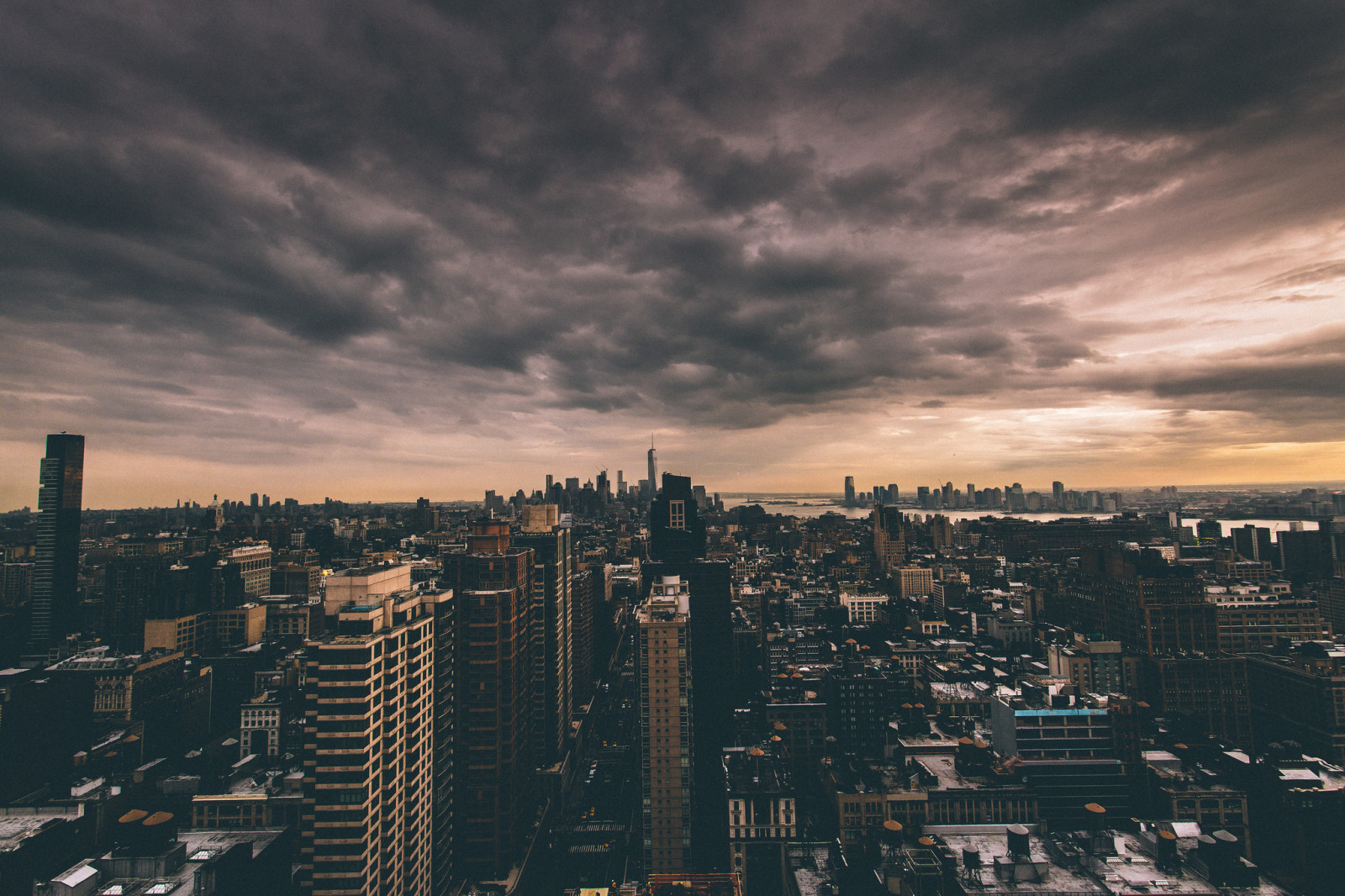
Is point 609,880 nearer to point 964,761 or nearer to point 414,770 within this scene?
point 414,770

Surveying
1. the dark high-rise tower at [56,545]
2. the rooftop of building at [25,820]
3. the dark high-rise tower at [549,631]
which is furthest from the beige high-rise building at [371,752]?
the dark high-rise tower at [56,545]

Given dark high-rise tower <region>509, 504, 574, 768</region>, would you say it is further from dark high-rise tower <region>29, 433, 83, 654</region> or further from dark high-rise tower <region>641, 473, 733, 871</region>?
dark high-rise tower <region>29, 433, 83, 654</region>

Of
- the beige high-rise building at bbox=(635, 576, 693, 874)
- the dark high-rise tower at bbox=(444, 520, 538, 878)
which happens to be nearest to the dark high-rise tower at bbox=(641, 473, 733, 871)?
the beige high-rise building at bbox=(635, 576, 693, 874)

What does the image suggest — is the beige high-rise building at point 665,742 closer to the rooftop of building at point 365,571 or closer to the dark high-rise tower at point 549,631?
the dark high-rise tower at point 549,631

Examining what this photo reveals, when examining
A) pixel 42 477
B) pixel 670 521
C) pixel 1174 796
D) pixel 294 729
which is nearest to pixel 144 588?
pixel 42 477

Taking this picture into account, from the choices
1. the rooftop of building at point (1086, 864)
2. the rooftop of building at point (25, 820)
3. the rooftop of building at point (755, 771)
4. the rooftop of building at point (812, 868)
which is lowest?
the rooftop of building at point (812, 868)
